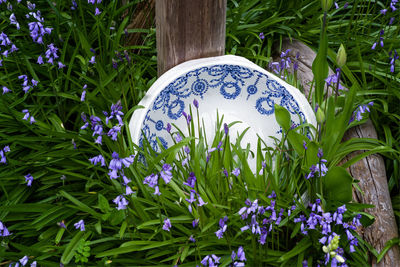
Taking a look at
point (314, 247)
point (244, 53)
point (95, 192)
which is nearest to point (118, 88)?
point (95, 192)

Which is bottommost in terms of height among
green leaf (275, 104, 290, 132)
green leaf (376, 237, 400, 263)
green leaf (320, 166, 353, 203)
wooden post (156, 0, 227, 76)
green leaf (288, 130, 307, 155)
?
green leaf (376, 237, 400, 263)

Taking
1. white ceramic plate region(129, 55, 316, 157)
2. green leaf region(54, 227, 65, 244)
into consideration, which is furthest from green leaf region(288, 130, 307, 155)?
green leaf region(54, 227, 65, 244)

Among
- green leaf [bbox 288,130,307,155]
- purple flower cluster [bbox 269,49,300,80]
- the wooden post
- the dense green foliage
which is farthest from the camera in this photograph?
purple flower cluster [bbox 269,49,300,80]

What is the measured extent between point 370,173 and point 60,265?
5.16 ft

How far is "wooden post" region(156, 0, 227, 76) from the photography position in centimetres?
237

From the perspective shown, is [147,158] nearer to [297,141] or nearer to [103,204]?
[103,204]

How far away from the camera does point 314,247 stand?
202 cm

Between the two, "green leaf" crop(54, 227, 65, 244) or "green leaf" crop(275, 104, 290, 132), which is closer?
"green leaf" crop(54, 227, 65, 244)

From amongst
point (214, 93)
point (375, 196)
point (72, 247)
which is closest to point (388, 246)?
point (375, 196)

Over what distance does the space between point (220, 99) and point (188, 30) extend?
0.52 meters

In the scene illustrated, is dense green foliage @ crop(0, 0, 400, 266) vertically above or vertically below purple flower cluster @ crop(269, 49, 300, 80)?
below

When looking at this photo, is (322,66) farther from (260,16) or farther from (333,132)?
(260,16)

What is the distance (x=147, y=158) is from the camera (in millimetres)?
2258

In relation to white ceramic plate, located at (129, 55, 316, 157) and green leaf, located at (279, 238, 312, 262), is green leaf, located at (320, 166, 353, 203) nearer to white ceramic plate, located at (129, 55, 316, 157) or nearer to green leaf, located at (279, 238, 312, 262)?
green leaf, located at (279, 238, 312, 262)
